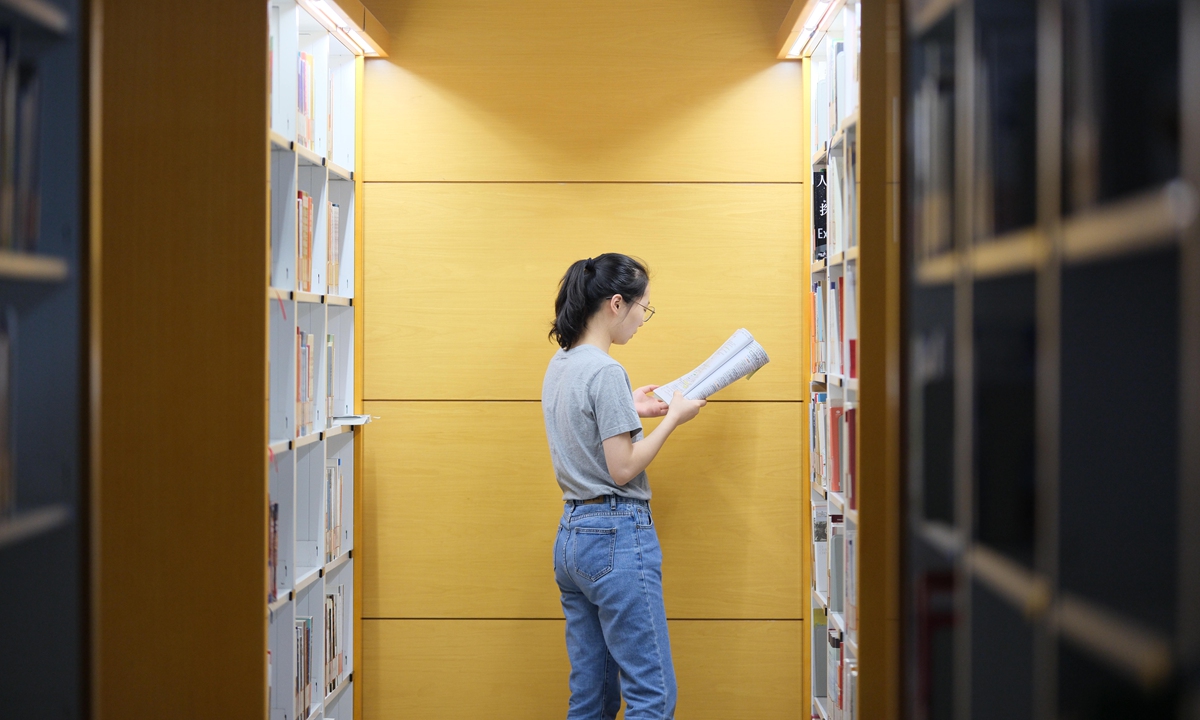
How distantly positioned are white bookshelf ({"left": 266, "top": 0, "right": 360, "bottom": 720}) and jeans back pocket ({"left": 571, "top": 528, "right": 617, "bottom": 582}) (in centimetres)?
75

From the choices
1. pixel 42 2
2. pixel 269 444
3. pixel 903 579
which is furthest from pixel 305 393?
pixel 903 579

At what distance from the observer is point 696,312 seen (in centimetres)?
295

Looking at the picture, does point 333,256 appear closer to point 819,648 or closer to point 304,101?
point 304,101

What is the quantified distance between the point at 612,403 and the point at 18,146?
4.59 feet

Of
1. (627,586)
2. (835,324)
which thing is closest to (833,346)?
(835,324)

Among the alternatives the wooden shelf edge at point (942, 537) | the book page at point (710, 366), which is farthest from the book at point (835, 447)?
the wooden shelf edge at point (942, 537)

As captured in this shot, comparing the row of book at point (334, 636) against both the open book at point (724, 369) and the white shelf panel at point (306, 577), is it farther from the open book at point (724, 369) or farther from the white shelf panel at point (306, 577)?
the open book at point (724, 369)

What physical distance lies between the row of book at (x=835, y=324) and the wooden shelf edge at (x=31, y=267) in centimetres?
160

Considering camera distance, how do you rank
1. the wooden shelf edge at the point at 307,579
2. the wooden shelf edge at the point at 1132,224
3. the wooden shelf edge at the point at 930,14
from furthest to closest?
the wooden shelf edge at the point at 307,579
the wooden shelf edge at the point at 930,14
the wooden shelf edge at the point at 1132,224

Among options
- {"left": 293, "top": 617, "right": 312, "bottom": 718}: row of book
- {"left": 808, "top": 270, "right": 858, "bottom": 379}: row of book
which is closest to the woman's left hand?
{"left": 808, "top": 270, "right": 858, "bottom": 379}: row of book

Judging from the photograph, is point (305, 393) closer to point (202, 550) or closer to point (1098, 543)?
point (202, 550)

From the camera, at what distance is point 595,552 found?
214 centimetres

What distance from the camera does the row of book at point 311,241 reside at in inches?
93.9

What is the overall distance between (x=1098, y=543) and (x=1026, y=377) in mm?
154
